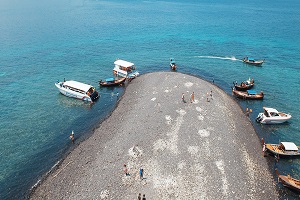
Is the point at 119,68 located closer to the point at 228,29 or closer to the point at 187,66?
the point at 187,66

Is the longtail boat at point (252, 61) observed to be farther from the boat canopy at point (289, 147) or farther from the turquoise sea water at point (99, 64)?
the boat canopy at point (289, 147)

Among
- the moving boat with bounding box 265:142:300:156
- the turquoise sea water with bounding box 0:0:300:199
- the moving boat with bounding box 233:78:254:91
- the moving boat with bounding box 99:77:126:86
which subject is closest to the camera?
the moving boat with bounding box 265:142:300:156

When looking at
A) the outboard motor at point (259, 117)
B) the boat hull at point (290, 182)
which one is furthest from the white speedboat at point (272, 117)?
the boat hull at point (290, 182)

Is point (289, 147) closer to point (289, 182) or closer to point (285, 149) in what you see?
point (285, 149)

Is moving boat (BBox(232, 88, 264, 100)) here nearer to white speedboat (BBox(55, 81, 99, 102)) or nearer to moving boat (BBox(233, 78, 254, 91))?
moving boat (BBox(233, 78, 254, 91))

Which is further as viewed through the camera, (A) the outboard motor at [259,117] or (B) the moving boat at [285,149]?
(A) the outboard motor at [259,117]

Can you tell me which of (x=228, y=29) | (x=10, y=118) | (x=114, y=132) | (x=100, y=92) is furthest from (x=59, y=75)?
(x=228, y=29)

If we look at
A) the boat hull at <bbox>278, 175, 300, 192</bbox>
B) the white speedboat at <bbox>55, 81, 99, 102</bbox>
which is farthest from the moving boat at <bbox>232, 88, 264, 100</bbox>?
the white speedboat at <bbox>55, 81, 99, 102</bbox>
